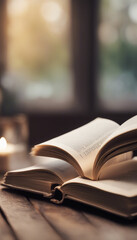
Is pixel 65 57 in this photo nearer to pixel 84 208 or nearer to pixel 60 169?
pixel 60 169

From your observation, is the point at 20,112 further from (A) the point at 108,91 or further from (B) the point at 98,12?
(B) the point at 98,12

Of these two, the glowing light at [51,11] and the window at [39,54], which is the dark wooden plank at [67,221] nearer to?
the window at [39,54]

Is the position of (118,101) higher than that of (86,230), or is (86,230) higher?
(118,101)

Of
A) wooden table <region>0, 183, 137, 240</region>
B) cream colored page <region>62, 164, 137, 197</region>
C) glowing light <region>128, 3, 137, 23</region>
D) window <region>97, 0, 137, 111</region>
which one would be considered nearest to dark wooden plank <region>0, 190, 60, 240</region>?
wooden table <region>0, 183, 137, 240</region>

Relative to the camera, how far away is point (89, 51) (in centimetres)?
367

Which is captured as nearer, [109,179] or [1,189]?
[109,179]

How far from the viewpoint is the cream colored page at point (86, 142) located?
879mm

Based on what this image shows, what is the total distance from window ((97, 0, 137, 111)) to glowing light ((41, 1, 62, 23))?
42cm

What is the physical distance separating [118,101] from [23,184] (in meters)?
2.96

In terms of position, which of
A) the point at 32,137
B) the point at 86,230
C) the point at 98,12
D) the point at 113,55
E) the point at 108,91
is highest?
the point at 98,12

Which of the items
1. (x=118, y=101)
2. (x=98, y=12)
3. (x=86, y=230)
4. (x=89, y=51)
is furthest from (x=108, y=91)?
(x=86, y=230)

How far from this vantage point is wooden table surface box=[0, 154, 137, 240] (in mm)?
644

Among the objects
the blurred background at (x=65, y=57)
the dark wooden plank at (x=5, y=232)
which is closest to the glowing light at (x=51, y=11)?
the blurred background at (x=65, y=57)

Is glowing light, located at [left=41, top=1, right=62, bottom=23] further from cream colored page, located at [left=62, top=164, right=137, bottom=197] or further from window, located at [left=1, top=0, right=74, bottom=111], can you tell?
cream colored page, located at [left=62, top=164, right=137, bottom=197]
